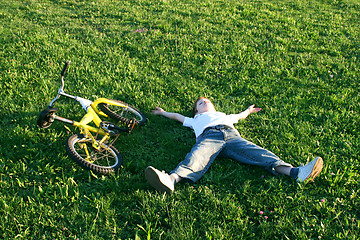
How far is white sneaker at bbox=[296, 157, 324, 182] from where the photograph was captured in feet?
13.5

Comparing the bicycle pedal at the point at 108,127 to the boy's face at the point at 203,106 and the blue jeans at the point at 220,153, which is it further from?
the boy's face at the point at 203,106

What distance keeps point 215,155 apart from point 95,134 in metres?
1.94

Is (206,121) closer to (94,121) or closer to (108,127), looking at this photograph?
(108,127)

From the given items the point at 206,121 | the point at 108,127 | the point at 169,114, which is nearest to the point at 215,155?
the point at 206,121

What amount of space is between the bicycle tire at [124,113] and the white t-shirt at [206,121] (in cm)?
83

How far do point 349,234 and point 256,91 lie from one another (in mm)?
3674

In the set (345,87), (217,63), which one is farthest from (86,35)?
(345,87)

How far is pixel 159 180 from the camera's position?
3.91 metres

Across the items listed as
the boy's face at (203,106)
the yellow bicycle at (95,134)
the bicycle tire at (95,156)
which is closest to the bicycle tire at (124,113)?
the yellow bicycle at (95,134)

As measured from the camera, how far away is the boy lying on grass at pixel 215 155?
4105 millimetres

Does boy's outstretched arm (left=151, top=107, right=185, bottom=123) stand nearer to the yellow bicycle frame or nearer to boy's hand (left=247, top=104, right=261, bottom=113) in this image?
the yellow bicycle frame

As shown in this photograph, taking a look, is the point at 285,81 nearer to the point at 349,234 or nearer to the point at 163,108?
the point at 163,108

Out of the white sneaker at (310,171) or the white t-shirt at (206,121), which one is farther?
the white t-shirt at (206,121)

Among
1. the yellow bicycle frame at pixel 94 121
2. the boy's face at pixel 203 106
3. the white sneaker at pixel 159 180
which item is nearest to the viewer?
the white sneaker at pixel 159 180
